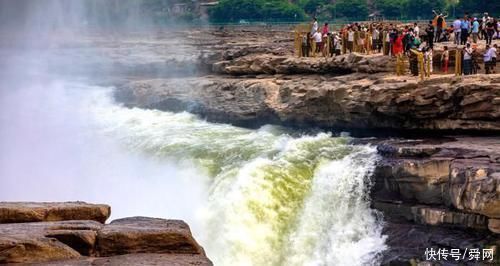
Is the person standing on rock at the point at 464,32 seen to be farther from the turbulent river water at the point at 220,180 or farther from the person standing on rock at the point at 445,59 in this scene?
the turbulent river water at the point at 220,180

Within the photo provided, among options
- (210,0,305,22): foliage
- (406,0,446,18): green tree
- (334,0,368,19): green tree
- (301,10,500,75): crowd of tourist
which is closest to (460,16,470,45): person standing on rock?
(301,10,500,75): crowd of tourist

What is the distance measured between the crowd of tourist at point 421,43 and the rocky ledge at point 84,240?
40.5 feet

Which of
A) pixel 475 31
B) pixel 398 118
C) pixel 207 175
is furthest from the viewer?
→ pixel 475 31

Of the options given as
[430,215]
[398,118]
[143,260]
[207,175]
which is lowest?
[207,175]

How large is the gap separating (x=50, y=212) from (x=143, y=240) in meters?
1.62

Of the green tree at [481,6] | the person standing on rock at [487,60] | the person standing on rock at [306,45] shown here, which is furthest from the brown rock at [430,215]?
the green tree at [481,6]

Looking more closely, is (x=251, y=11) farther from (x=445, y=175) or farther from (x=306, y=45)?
(x=445, y=175)

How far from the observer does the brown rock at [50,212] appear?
11250mm

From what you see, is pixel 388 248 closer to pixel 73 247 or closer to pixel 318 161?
pixel 318 161

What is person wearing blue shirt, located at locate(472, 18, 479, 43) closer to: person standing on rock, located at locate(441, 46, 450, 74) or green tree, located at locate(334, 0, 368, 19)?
person standing on rock, located at locate(441, 46, 450, 74)

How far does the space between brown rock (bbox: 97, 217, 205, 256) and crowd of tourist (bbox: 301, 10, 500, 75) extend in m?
12.3

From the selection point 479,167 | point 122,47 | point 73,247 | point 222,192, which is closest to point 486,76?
point 479,167

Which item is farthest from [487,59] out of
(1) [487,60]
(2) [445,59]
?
(2) [445,59]

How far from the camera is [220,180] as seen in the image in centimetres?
2039
